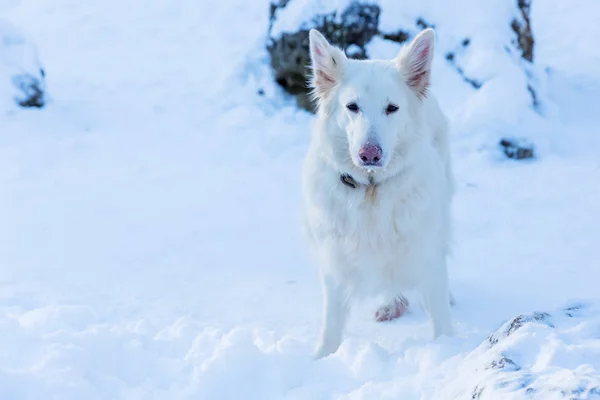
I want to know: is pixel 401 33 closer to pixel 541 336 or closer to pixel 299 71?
pixel 299 71

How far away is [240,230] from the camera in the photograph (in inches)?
218

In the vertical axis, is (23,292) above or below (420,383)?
below

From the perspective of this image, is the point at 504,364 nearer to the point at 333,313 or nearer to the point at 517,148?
the point at 333,313

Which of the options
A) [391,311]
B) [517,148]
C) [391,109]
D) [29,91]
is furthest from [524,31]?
[29,91]

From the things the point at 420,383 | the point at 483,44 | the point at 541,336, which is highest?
the point at 483,44

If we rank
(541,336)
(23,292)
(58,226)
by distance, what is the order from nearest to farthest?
(541,336), (23,292), (58,226)

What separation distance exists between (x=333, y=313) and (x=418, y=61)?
1.36 meters

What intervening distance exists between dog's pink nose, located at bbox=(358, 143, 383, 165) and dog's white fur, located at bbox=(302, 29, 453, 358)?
11 cm

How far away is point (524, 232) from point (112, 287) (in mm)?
3024

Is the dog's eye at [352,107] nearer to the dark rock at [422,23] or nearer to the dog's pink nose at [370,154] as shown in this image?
the dog's pink nose at [370,154]

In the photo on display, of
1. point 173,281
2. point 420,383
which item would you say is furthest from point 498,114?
point 420,383

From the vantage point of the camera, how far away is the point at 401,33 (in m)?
7.46

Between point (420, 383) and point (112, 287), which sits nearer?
point (420, 383)

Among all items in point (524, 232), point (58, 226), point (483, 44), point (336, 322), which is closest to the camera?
point (336, 322)
